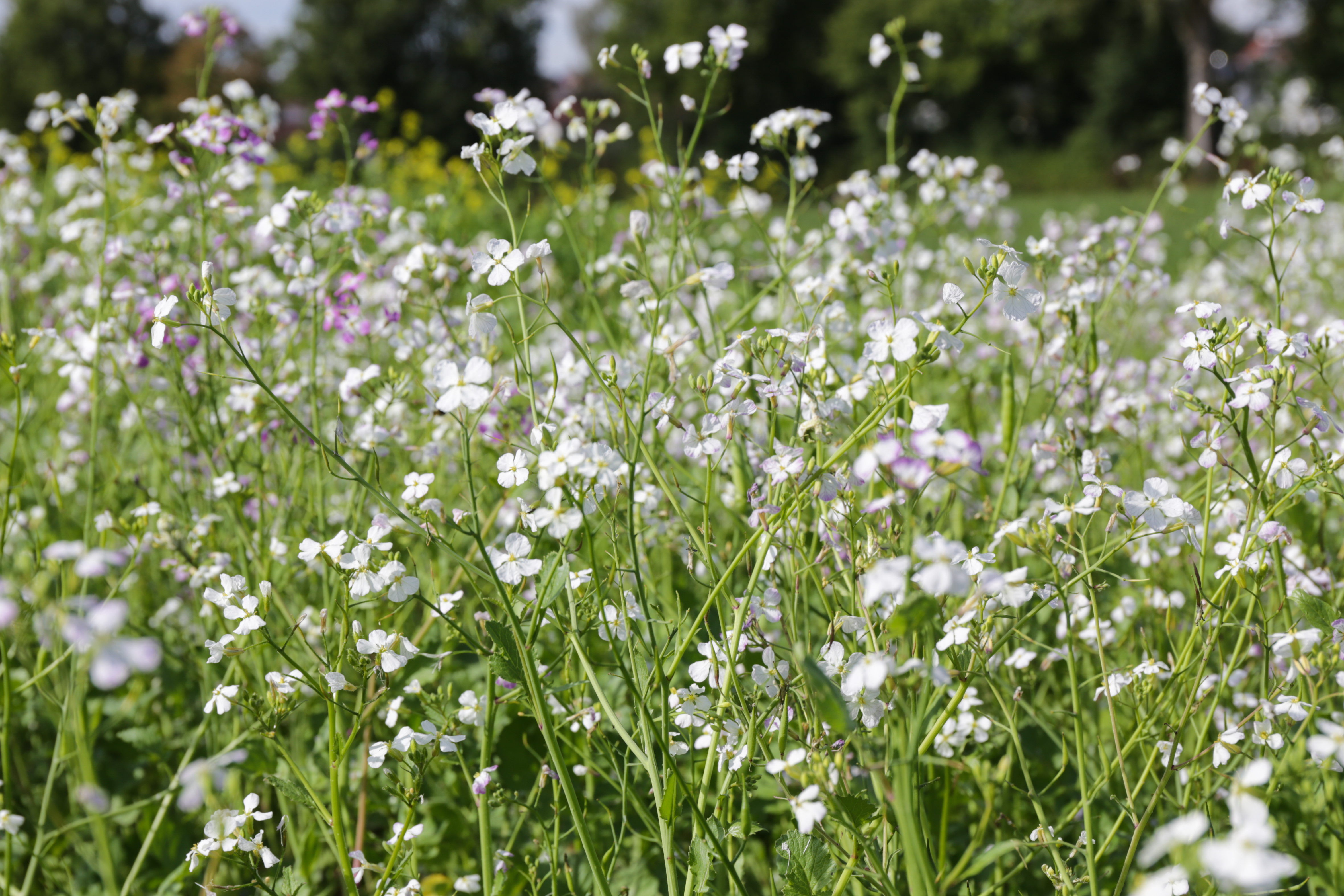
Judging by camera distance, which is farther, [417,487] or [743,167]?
[743,167]

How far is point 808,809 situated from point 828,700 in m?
0.12

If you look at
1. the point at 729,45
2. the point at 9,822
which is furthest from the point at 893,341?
the point at 9,822

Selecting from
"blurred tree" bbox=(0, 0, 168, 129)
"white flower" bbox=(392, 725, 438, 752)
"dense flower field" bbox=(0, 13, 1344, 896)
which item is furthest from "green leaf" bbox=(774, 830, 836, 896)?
"blurred tree" bbox=(0, 0, 168, 129)

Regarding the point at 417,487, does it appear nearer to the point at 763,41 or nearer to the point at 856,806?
the point at 856,806

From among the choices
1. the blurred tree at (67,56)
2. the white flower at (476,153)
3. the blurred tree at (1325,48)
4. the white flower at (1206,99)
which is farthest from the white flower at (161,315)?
the blurred tree at (1325,48)

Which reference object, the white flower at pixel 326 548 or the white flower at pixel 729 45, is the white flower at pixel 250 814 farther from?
the white flower at pixel 729 45

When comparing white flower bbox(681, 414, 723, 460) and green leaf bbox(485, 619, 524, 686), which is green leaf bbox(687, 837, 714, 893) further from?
white flower bbox(681, 414, 723, 460)

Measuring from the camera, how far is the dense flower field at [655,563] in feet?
3.55

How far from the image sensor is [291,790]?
3.92ft

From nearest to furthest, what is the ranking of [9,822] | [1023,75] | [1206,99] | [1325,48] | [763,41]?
1. [9,822]
2. [1206,99]
3. [1325,48]
4. [763,41]
5. [1023,75]

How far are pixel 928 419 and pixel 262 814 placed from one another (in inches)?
37.5

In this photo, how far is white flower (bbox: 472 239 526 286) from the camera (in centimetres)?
121

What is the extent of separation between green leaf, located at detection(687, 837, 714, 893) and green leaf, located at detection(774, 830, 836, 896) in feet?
0.30

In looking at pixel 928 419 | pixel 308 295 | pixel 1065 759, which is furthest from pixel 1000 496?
pixel 308 295
